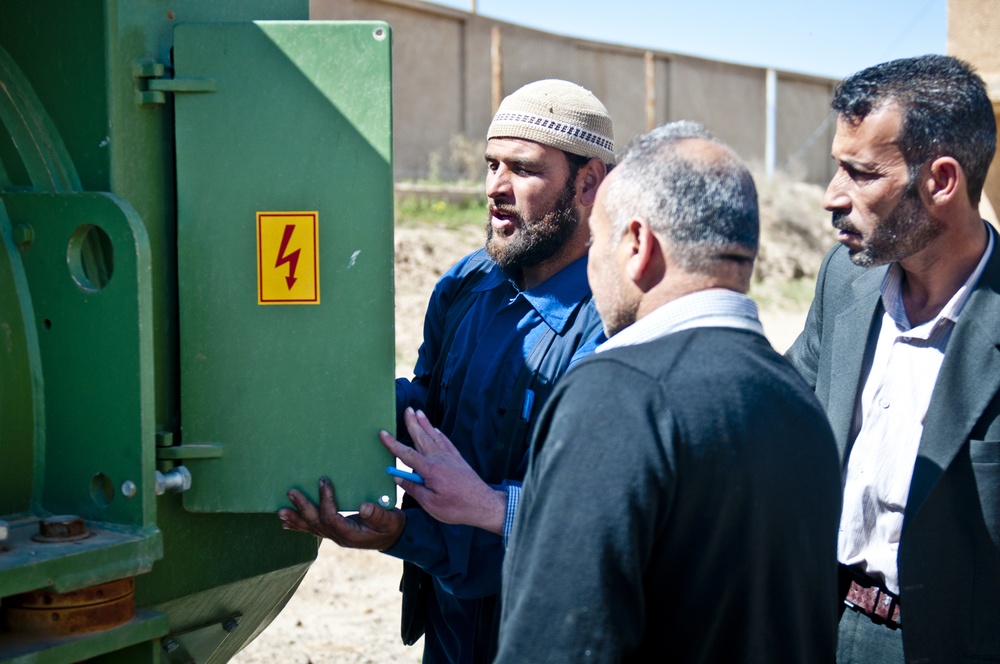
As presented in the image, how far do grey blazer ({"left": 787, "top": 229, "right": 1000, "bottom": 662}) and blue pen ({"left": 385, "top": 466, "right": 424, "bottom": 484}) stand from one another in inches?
37.5

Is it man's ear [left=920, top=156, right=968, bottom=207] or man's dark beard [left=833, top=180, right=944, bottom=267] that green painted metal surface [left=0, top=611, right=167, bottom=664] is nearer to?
man's dark beard [left=833, top=180, right=944, bottom=267]

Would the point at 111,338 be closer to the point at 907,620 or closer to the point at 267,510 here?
the point at 267,510

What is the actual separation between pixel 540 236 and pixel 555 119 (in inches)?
11.2

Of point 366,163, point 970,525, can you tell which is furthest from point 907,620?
point 366,163

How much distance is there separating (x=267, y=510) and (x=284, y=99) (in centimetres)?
78

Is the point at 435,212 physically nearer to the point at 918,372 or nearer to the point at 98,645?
the point at 918,372

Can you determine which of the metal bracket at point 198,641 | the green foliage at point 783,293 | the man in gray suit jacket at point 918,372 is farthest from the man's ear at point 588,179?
the green foliage at point 783,293

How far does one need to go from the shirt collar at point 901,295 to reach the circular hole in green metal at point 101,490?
1.59m

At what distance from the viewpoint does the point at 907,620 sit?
2039 mm

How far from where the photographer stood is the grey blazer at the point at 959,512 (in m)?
2.00

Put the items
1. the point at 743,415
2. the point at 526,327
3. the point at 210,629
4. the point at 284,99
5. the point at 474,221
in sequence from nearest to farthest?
the point at 743,415
the point at 284,99
the point at 210,629
the point at 526,327
the point at 474,221

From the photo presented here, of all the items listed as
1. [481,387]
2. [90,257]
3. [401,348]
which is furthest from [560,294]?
[401,348]

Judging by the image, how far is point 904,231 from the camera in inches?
83.7

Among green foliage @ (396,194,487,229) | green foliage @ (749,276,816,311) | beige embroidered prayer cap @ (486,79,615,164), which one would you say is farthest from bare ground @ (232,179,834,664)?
beige embroidered prayer cap @ (486,79,615,164)
